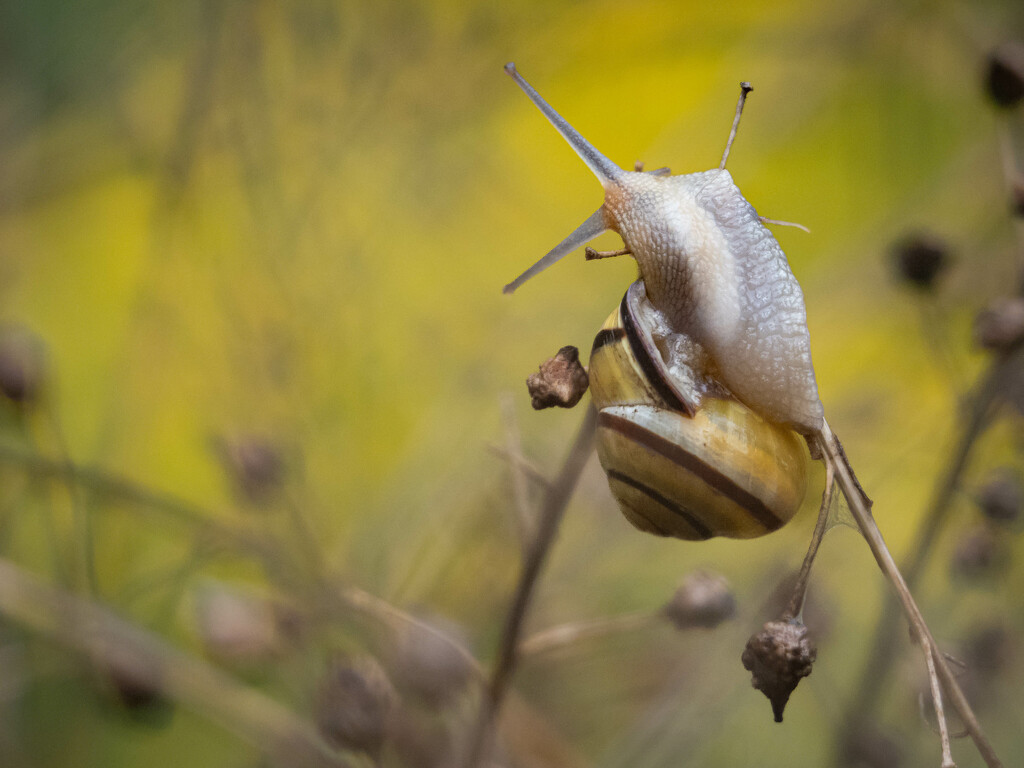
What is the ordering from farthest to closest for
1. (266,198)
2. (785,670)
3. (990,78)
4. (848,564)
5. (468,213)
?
(468,213), (266,198), (848,564), (990,78), (785,670)

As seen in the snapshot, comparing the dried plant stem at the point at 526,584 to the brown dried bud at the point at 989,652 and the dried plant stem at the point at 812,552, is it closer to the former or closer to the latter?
the dried plant stem at the point at 812,552

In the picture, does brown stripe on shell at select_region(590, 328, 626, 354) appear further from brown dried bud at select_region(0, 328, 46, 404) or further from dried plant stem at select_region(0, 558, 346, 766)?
brown dried bud at select_region(0, 328, 46, 404)

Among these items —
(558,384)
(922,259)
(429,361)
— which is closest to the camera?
(558,384)

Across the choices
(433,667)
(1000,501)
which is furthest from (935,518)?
(433,667)

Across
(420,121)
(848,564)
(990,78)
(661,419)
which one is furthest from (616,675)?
(420,121)

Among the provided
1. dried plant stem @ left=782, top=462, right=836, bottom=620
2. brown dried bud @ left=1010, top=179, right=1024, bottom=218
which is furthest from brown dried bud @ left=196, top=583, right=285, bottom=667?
brown dried bud @ left=1010, top=179, right=1024, bottom=218

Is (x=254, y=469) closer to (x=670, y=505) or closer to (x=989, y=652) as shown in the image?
(x=670, y=505)

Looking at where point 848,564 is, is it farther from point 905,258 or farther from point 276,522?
point 276,522
